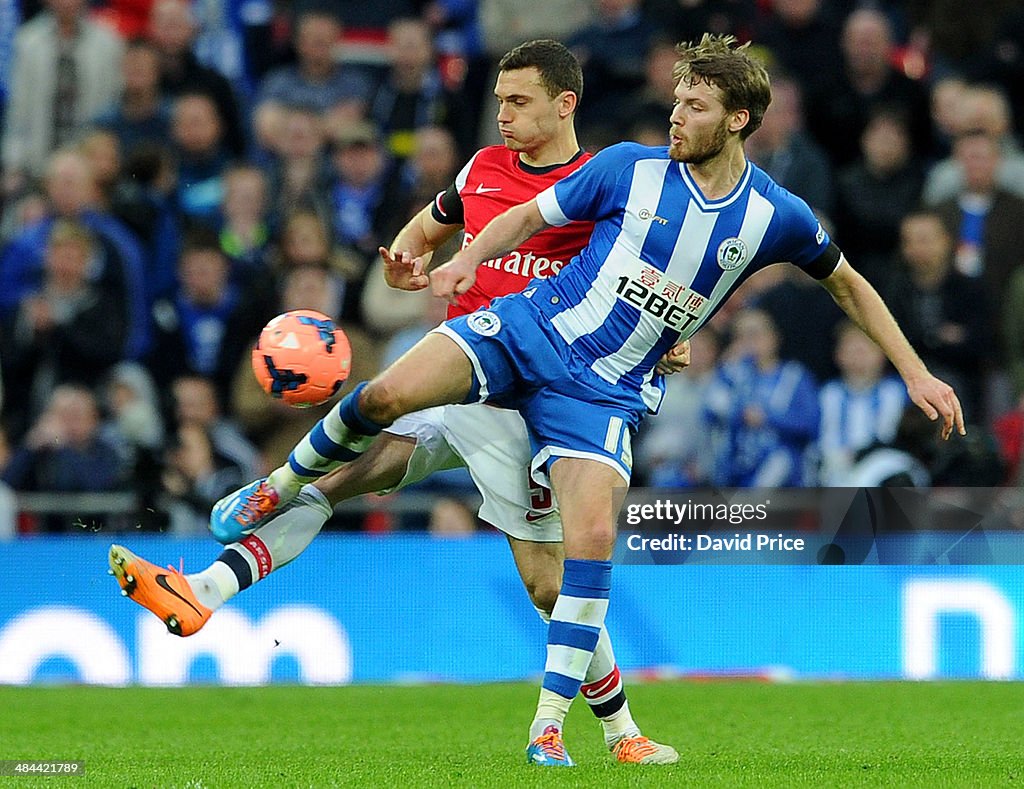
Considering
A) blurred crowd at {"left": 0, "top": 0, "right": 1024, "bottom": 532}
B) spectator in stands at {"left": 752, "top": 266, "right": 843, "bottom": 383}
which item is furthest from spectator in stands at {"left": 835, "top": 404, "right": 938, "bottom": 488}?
spectator in stands at {"left": 752, "top": 266, "right": 843, "bottom": 383}

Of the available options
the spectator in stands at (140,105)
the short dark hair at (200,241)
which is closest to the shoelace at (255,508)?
the short dark hair at (200,241)

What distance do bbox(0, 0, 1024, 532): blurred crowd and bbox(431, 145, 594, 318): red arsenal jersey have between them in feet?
14.1

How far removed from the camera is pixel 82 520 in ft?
36.0

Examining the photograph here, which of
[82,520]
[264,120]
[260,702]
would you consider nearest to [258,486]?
[260,702]

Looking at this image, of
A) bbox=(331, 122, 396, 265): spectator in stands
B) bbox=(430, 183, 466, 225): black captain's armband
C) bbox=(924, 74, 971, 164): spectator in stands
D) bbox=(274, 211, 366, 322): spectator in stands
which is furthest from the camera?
bbox=(331, 122, 396, 265): spectator in stands

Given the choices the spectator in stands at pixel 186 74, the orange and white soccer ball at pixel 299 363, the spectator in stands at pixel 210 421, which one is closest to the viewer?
the orange and white soccer ball at pixel 299 363

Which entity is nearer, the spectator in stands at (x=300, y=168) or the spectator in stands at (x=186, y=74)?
the spectator in stands at (x=300, y=168)

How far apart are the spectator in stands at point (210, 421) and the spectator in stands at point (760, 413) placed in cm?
302

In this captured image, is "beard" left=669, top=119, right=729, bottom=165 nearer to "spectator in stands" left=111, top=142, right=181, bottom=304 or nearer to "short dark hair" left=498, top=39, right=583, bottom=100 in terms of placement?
"short dark hair" left=498, top=39, right=583, bottom=100

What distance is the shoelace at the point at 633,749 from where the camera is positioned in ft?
21.0

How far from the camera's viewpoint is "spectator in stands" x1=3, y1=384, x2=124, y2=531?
11398 millimetres

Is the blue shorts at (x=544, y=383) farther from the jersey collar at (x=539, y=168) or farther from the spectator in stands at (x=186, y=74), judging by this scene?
the spectator in stands at (x=186, y=74)

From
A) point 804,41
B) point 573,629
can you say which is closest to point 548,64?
point 573,629

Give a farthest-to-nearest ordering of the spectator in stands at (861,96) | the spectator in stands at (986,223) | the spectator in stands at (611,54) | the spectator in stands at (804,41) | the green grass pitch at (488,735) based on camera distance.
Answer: the spectator in stands at (611,54) < the spectator in stands at (804,41) < the spectator in stands at (861,96) < the spectator in stands at (986,223) < the green grass pitch at (488,735)
